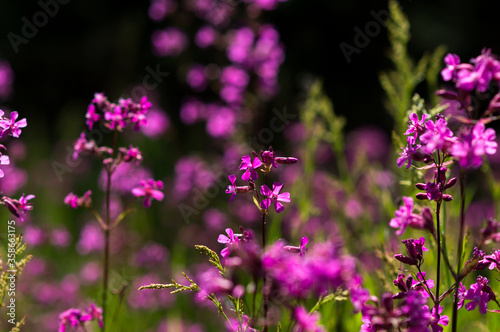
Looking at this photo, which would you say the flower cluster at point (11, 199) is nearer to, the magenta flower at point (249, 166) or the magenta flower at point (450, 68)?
the magenta flower at point (249, 166)

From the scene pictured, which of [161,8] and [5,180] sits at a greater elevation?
[161,8]

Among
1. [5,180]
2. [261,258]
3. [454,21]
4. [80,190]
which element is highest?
[261,258]

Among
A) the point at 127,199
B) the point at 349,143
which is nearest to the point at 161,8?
the point at 127,199

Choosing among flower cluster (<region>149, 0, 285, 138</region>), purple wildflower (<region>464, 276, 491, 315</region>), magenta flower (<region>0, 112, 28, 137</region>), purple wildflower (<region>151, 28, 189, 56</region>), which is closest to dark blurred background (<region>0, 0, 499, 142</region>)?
purple wildflower (<region>151, 28, 189, 56</region>)

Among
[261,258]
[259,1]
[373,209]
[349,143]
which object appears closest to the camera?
[261,258]

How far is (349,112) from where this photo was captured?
7512mm

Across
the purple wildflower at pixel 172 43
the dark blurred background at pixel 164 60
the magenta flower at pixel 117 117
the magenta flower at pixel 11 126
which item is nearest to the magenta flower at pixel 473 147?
the magenta flower at pixel 117 117

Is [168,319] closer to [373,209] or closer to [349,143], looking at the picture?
[373,209]

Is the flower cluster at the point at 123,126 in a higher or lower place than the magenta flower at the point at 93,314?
higher

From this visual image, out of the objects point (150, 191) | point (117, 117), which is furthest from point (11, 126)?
point (150, 191)

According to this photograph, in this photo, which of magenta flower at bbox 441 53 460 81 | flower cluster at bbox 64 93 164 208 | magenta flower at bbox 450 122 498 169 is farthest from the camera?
flower cluster at bbox 64 93 164 208

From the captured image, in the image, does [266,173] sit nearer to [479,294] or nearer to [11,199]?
[479,294]

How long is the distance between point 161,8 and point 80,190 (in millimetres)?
2431

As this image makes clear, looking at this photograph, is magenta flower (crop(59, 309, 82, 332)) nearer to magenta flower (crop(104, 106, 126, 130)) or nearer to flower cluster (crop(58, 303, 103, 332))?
flower cluster (crop(58, 303, 103, 332))
